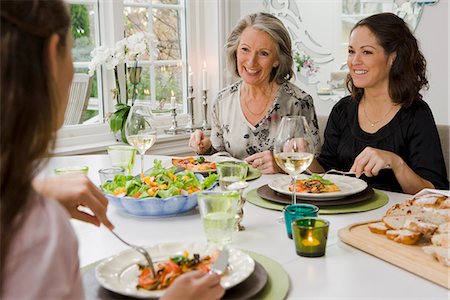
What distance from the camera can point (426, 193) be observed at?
1433mm

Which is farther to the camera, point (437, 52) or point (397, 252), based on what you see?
point (437, 52)

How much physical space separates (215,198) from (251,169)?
2.80 feet

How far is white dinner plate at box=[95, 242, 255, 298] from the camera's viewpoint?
912 millimetres

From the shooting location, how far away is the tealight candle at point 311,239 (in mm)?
1118

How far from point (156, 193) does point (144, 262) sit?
0.43 metres

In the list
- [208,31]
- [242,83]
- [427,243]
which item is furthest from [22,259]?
[208,31]

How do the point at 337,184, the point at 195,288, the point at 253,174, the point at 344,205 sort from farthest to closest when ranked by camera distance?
the point at 253,174 → the point at 337,184 → the point at 344,205 → the point at 195,288

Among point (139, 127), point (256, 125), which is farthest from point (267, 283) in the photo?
point (256, 125)

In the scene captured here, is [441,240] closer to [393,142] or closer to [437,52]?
[393,142]

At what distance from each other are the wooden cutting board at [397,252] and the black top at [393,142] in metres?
0.87

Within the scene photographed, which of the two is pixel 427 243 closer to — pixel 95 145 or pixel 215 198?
pixel 215 198

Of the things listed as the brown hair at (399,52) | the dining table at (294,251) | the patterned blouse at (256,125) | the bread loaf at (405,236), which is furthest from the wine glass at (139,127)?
the brown hair at (399,52)

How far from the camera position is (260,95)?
8.61 ft

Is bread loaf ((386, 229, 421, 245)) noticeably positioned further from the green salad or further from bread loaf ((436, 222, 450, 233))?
the green salad
